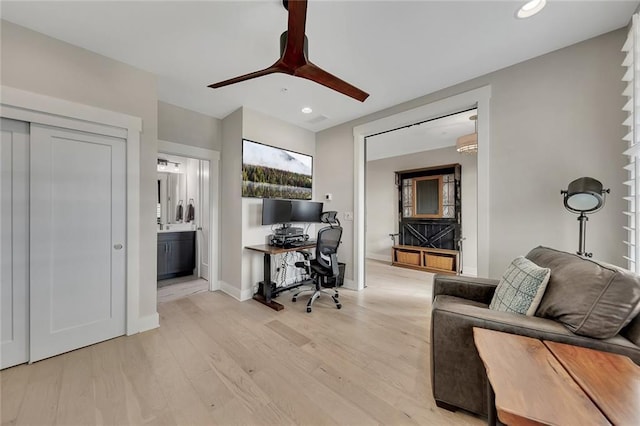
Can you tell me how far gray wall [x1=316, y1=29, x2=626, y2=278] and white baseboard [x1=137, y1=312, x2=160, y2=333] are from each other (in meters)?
3.59

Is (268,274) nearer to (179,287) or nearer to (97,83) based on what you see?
(179,287)

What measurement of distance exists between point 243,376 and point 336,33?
280cm

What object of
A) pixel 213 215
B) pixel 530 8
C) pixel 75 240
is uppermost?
pixel 530 8

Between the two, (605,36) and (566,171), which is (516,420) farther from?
(605,36)

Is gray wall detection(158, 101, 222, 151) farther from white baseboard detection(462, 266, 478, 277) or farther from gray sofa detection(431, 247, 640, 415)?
white baseboard detection(462, 266, 478, 277)

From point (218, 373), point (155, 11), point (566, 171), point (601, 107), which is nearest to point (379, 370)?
point (218, 373)

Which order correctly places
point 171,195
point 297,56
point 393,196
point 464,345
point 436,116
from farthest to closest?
point 393,196 < point 171,195 < point 436,116 < point 297,56 < point 464,345

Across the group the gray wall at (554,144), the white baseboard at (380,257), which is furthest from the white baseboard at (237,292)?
the white baseboard at (380,257)

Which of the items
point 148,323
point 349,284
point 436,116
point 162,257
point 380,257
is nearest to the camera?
point 148,323

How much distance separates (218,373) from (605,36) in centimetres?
412

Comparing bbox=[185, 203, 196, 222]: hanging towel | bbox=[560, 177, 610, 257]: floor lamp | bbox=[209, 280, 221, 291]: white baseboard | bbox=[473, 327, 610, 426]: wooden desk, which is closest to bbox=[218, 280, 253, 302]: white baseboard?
bbox=[209, 280, 221, 291]: white baseboard

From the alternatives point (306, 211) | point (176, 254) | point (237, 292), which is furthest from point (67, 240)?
point (306, 211)

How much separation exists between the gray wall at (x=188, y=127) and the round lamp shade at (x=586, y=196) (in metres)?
4.08

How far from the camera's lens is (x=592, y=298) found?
117 cm
